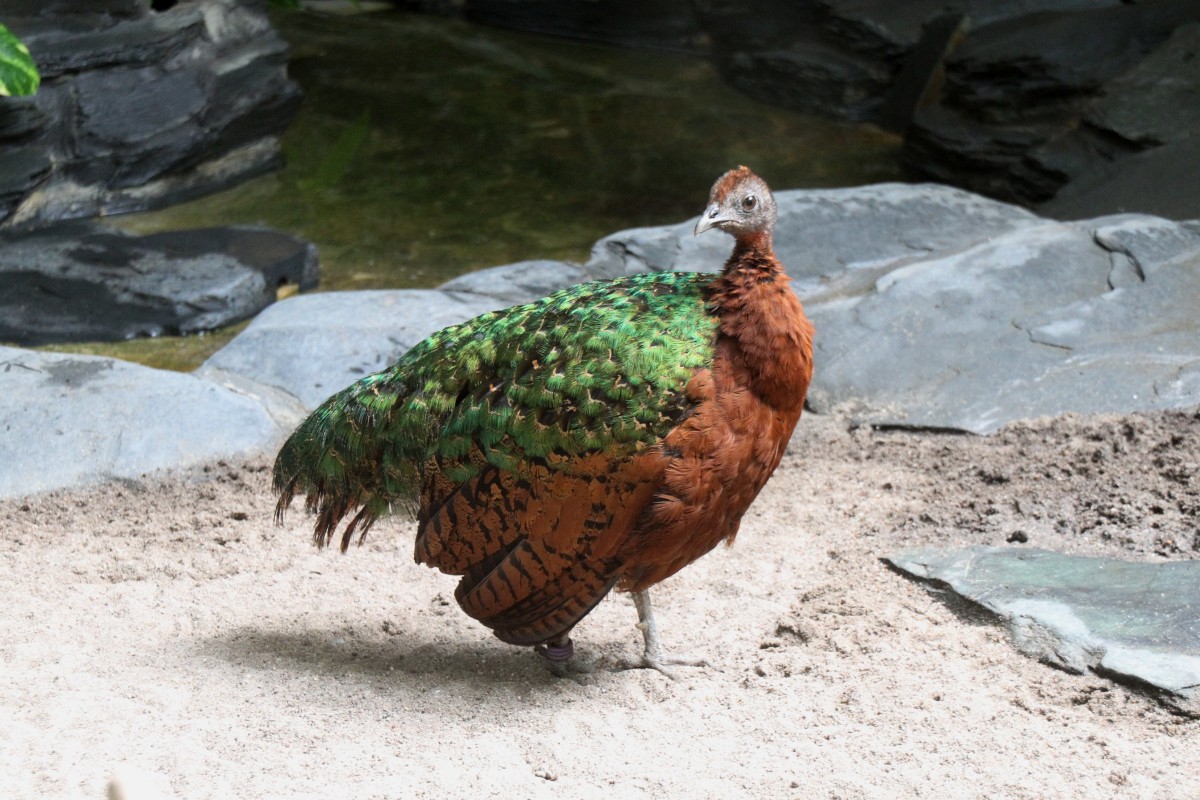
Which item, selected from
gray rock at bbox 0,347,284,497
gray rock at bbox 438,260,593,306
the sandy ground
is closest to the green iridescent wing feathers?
the sandy ground

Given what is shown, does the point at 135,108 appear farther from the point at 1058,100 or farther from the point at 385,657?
the point at 1058,100

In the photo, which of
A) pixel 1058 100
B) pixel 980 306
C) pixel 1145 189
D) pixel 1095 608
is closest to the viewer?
pixel 1095 608

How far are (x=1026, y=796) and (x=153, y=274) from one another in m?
5.82

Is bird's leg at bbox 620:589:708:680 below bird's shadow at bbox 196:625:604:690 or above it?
above

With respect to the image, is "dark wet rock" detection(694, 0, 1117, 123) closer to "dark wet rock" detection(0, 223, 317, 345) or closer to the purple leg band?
"dark wet rock" detection(0, 223, 317, 345)

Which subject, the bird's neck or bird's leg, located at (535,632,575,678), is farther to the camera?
bird's leg, located at (535,632,575,678)

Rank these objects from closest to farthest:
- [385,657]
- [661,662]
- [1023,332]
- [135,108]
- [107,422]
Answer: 1. [661,662]
2. [385,657]
3. [107,422]
4. [1023,332]
5. [135,108]

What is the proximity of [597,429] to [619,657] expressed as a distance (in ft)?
3.32

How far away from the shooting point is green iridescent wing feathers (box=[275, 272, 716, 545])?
304 centimetres

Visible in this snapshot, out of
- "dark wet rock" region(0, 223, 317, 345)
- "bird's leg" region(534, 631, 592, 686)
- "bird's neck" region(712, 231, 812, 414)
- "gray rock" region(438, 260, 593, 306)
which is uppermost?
"bird's neck" region(712, 231, 812, 414)

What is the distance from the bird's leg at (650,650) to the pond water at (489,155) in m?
3.74

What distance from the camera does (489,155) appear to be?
32.0 feet

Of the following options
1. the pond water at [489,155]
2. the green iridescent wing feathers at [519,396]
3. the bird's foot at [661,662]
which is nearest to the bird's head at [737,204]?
the green iridescent wing feathers at [519,396]

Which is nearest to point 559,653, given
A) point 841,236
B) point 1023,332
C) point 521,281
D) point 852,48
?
point 1023,332
